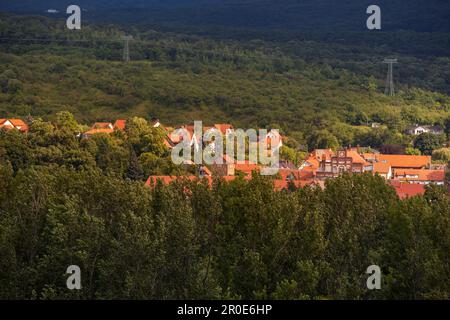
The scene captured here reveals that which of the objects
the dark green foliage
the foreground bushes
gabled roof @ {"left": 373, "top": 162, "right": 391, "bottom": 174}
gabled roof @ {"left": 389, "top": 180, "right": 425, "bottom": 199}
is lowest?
the dark green foliage

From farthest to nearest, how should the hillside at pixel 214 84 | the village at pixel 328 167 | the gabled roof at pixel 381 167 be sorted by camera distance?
the hillside at pixel 214 84 → the gabled roof at pixel 381 167 → the village at pixel 328 167

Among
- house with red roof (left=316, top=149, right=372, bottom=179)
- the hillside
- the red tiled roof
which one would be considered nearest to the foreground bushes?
the red tiled roof

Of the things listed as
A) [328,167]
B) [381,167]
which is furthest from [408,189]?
[381,167]

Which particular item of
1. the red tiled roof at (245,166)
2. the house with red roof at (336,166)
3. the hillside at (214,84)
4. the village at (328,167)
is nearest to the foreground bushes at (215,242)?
the village at (328,167)

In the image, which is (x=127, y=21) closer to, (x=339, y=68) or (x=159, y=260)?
(x=339, y=68)

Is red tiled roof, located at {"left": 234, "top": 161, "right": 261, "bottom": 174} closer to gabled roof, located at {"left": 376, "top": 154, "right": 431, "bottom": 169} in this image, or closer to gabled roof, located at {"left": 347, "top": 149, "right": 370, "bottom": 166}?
gabled roof, located at {"left": 347, "top": 149, "right": 370, "bottom": 166}

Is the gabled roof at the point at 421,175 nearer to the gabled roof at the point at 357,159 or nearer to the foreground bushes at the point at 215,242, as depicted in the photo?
the gabled roof at the point at 357,159
